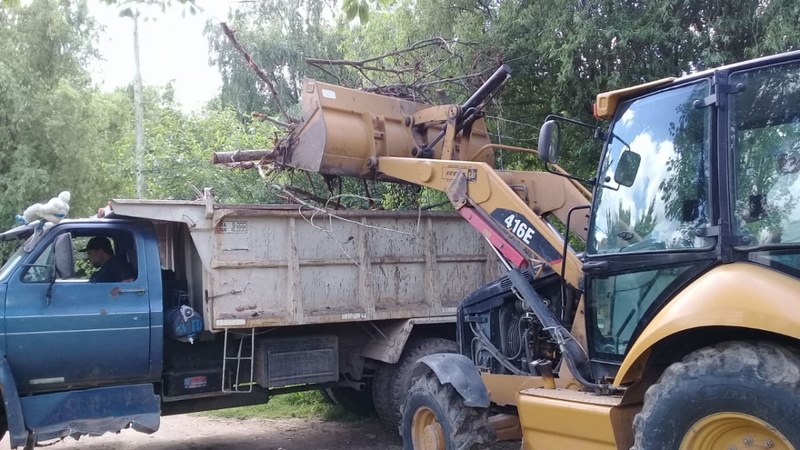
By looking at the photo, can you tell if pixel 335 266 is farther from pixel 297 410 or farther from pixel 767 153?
pixel 767 153

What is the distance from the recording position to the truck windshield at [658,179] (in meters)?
3.96

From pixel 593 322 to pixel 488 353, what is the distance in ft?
4.79

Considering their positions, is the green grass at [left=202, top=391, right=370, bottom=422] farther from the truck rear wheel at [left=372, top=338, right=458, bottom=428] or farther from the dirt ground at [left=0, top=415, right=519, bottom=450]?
the truck rear wheel at [left=372, top=338, right=458, bottom=428]

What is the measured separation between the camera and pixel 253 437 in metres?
8.20

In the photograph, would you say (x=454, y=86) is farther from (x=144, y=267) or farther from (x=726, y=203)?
(x=726, y=203)

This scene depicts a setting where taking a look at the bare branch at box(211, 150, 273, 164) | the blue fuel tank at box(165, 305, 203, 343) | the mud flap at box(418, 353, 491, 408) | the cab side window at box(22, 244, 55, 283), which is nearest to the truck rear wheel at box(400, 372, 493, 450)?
the mud flap at box(418, 353, 491, 408)

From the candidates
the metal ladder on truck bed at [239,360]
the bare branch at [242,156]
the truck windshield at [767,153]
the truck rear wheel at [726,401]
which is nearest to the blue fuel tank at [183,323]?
the metal ladder on truck bed at [239,360]

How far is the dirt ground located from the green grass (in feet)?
0.56

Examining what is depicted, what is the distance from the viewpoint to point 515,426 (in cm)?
543

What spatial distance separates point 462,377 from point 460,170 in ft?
5.10

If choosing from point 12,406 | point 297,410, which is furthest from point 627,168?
point 297,410

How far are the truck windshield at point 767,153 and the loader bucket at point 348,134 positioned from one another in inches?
134

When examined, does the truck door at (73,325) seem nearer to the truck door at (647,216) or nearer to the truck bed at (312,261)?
the truck bed at (312,261)

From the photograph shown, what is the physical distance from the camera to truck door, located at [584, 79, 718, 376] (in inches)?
155
